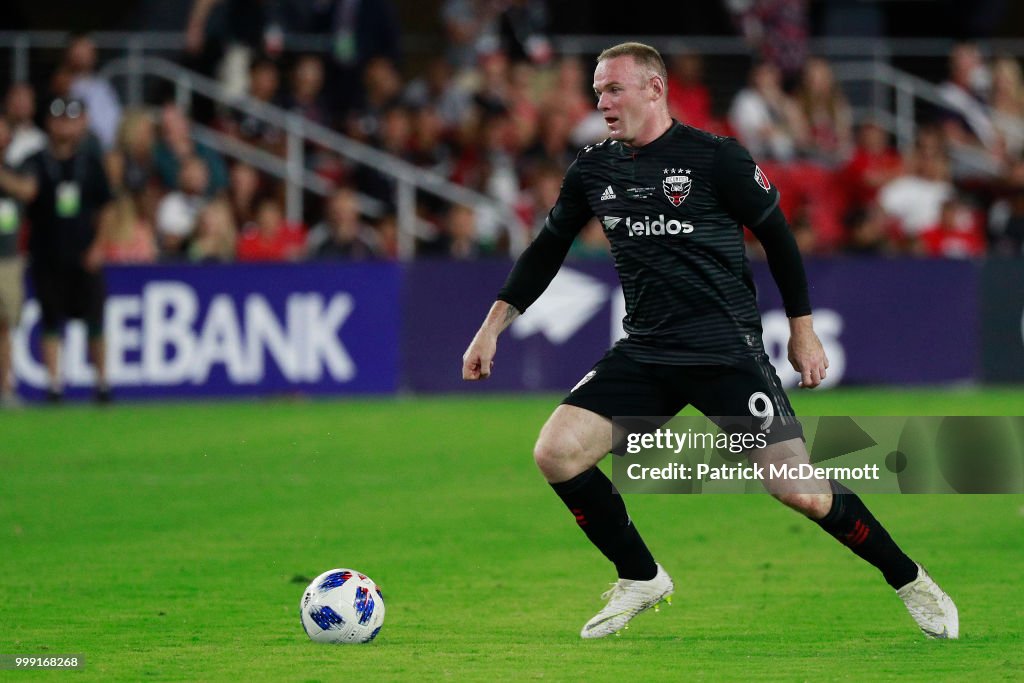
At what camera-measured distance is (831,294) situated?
63.6 ft

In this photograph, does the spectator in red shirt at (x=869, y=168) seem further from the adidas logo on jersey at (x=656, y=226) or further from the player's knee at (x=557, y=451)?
the player's knee at (x=557, y=451)

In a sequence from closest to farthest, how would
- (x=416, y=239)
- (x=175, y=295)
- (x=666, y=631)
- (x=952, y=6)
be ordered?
1. (x=666, y=631)
2. (x=175, y=295)
3. (x=416, y=239)
4. (x=952, y=6)

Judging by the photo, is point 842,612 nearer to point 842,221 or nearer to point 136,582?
point 136,582

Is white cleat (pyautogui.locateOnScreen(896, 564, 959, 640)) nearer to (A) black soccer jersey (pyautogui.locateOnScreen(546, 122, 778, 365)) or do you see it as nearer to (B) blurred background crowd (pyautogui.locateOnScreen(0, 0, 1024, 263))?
(A) black soccer jersey (pyautogui.locateOnScreen(546, 122, 778, 365))

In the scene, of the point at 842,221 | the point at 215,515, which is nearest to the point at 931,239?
the point at 842,221

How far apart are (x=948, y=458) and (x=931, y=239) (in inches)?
394

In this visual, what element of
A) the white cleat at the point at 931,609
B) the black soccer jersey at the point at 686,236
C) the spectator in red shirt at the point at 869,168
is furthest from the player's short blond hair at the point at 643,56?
the spectator in red shirt at the point at 869,168

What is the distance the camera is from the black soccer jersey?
7.11 metres

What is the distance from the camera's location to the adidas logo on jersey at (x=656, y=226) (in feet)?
23.5

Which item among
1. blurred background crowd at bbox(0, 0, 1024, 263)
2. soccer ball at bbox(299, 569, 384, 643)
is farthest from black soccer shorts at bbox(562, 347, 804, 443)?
blurred background crowd at bbox(0, 0, 1024, 263)

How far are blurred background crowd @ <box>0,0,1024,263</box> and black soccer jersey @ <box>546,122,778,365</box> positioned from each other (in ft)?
38.5

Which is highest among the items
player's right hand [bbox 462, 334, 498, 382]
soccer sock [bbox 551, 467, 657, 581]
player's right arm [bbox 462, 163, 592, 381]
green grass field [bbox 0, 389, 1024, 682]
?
player's right arm [bbox 462, 163, 592, 381]

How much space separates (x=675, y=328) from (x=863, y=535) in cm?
109

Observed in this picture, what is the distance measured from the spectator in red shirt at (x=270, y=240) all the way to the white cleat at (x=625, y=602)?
12102 millimetres
